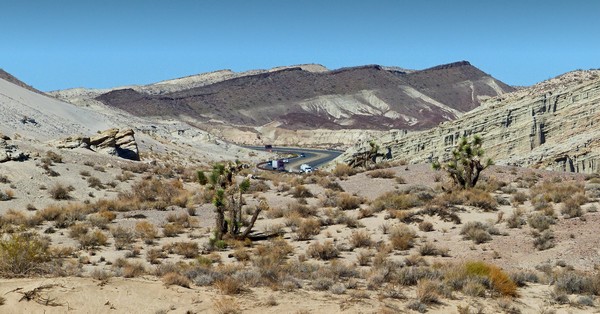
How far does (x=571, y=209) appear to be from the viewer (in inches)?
736

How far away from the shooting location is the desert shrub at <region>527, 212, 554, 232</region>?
17094 mm

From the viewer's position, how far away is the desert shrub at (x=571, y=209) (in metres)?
18.4

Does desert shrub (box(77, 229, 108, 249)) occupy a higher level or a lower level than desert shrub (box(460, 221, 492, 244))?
lower

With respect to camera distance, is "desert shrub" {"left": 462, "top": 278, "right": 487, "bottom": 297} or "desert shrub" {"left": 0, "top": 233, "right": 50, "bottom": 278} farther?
"desert shrub" {"left": 462, "top": 278, "right": 487, "bottom": 297}

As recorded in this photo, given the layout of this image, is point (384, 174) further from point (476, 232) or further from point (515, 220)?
point (476, 232)

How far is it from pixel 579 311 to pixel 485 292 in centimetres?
184

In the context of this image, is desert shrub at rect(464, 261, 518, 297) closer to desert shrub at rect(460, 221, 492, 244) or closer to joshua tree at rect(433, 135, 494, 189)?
desert shrub at rect(460, 221, 492, 244)

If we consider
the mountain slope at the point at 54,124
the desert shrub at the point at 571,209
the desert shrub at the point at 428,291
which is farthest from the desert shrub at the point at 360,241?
the mountain slope at the point at 54,124

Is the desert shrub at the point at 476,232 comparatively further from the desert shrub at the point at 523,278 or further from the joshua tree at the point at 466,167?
the joshua tree at the point at 466,167

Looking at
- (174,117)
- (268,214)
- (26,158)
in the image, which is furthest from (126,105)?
(268,214)

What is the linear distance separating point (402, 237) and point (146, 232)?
371 inches

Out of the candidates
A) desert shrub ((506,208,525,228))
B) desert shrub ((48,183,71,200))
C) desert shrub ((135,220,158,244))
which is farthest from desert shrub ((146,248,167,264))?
desert shrub ((506,208,525,228))

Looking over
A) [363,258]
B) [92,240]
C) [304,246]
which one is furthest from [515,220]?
[92,240]

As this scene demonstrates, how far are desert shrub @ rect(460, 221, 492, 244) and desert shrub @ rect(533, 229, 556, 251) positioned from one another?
149 cm
